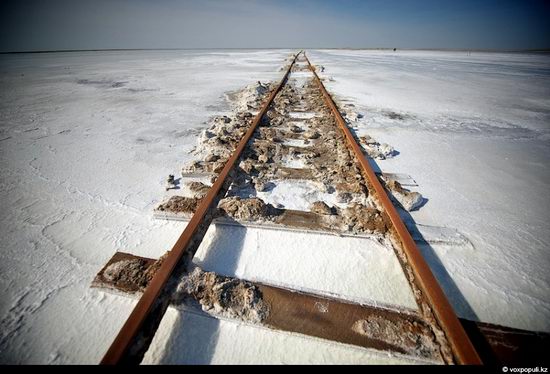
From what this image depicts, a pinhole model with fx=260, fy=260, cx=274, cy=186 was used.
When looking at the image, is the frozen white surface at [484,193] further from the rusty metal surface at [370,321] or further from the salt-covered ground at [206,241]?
the rusty metal surface at [370,321]

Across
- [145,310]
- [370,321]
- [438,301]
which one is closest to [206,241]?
[145,310]

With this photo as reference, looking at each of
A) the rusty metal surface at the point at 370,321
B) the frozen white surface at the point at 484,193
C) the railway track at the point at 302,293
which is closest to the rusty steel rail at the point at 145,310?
the railway track at the point at 302,293

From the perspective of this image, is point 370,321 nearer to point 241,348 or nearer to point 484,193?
point 241,348

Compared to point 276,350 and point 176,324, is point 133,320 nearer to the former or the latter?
point 176,324

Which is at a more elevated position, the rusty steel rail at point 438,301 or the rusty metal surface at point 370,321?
the rusty steel rail at point 438,301

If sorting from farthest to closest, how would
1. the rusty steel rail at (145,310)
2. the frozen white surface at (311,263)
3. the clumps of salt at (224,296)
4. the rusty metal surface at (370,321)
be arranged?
1. the frozen white surface at (311,263)
2. the clumps of salt at (224,296)
3. the rusty metal surface at (370,321)
4. the rusty steel rail at (145,310)

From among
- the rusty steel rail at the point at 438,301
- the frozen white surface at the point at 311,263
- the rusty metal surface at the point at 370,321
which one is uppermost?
the rusty steel rail at the point at 438,301

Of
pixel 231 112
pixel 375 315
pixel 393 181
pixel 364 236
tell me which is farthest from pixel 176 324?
pixel 231 112

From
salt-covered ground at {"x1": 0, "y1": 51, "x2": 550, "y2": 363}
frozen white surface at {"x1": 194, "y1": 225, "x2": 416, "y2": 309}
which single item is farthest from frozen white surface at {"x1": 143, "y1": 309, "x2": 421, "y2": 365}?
frozen white surface at {"x1": 194, "y1": 225, "x2": 416, "y2": 309}

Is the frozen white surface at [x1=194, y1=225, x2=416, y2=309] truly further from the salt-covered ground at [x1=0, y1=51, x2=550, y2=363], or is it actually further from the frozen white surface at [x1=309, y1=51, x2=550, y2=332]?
the frozen white surface at [x1=309, y1=51, x2=550, y2=332]
